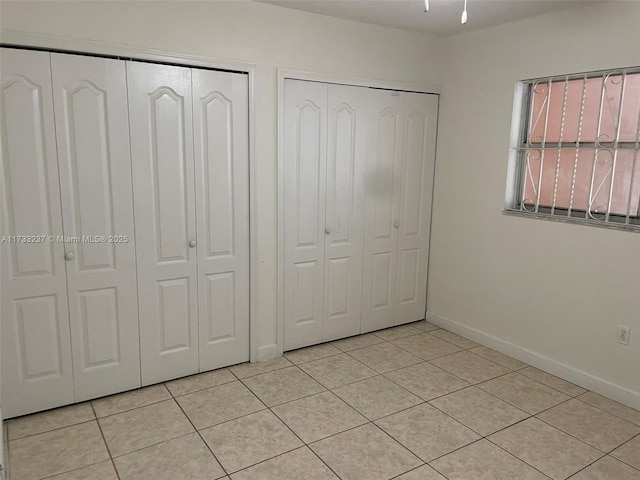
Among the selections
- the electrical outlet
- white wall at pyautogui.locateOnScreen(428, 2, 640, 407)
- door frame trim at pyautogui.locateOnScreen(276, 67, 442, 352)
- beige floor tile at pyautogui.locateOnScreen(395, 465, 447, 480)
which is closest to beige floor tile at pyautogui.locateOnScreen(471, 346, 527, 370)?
white wall at pyautogui.locateOnScreen(428, 2, 640, 407)

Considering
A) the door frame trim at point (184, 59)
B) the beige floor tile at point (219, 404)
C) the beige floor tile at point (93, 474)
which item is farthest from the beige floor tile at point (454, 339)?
the beige floor tile at point (93, 474)

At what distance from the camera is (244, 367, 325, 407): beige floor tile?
2.89 meters

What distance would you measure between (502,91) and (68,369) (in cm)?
349

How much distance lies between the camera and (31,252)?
2512mm

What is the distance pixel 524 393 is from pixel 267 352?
70.1 inches

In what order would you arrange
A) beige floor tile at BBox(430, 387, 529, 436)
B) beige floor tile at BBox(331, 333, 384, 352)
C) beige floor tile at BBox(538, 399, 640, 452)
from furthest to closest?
beige floor tile at BBox(331, 333, 384, 352) → beige floor tile at BBox(430, 387, 529, 436) → beige floor tile at BBox(538, 399, 640, 452)

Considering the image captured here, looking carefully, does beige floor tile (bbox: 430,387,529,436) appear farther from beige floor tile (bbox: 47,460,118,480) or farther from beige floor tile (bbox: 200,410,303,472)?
beige floor tile (bbox: 47,460,118,480)

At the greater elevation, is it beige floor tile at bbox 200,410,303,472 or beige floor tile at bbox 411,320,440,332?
beige floor tile at bbox 411,320,440,332

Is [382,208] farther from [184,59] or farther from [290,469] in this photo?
[290,469]

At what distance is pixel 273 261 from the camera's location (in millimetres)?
3336

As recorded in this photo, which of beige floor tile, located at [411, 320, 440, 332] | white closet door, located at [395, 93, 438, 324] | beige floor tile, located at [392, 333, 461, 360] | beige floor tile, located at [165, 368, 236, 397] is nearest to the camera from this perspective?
beige floor tile, located at [165, 368, 236, 397]

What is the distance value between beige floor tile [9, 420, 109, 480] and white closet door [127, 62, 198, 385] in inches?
21.8

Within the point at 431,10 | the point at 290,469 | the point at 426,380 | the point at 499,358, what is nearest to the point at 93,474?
the point at 290,469

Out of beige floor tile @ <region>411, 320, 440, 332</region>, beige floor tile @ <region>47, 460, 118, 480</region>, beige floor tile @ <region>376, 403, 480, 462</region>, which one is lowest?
beige floor tile @ <region>47, 460, 118, 480</region>
